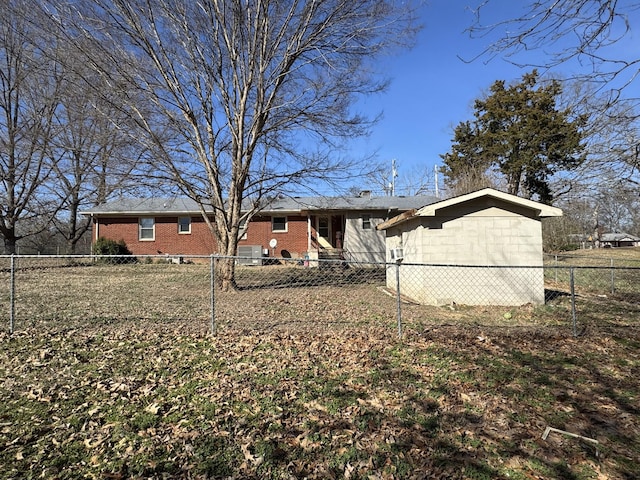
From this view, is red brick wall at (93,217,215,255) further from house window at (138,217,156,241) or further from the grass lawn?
the grass lawn

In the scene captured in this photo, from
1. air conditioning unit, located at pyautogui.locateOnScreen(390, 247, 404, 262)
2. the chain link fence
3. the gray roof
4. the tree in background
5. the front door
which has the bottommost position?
the chain link fence

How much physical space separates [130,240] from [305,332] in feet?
62.4

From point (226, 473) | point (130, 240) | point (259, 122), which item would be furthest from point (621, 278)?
point (130, 240)

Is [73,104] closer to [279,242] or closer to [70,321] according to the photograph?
[70,321]

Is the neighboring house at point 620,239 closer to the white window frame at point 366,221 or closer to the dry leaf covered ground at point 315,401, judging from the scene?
the white window frame at point 366,221

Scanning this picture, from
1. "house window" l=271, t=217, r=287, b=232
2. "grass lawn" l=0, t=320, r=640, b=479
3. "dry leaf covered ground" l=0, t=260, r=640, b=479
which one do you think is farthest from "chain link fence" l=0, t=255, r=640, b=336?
"house window" l=271, t=217, r=287, b=232

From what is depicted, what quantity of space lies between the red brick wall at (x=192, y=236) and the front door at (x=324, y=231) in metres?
0.83

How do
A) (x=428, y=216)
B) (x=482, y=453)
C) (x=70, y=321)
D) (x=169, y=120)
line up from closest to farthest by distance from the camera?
(x=482, y=453), (x=70, y=321), (x=428, y=216), (x=169, y=120)

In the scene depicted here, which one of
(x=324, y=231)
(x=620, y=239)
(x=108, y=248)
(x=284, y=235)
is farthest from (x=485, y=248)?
(x=620, y=239)

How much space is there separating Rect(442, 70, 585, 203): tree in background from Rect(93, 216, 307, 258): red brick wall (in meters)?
12.4

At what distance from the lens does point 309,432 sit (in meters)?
3.10

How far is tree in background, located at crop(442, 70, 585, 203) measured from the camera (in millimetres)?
25375

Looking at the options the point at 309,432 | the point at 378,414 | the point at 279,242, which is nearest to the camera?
the point at 309,432

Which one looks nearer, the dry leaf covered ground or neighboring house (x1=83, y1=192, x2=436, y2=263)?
the dry leaf covered ground
